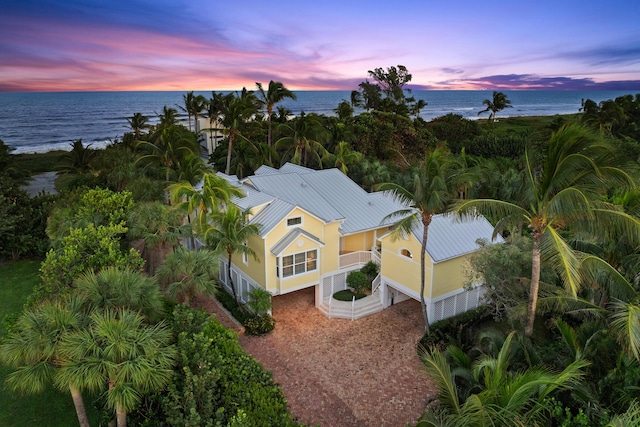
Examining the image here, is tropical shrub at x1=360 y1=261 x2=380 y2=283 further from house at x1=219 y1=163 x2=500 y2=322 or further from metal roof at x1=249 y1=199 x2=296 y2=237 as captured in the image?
Answer: metal roof at x1=249 y1=199 x2=296 y2=237

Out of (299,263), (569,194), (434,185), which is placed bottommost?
(299,263)

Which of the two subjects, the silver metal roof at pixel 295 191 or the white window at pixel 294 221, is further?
the silver metal roof at pixel 295 191

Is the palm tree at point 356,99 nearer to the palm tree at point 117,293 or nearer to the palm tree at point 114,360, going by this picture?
the palm tree at point 117,293

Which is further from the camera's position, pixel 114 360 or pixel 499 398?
pixel 114 360

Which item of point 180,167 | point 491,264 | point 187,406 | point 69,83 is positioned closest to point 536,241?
point 491,264

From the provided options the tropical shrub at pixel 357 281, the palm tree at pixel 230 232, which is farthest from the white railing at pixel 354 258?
the palm tree at pixel 230 232

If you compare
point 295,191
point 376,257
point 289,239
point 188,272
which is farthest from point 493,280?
point 295,191

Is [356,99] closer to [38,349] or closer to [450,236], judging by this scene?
[450,236]
